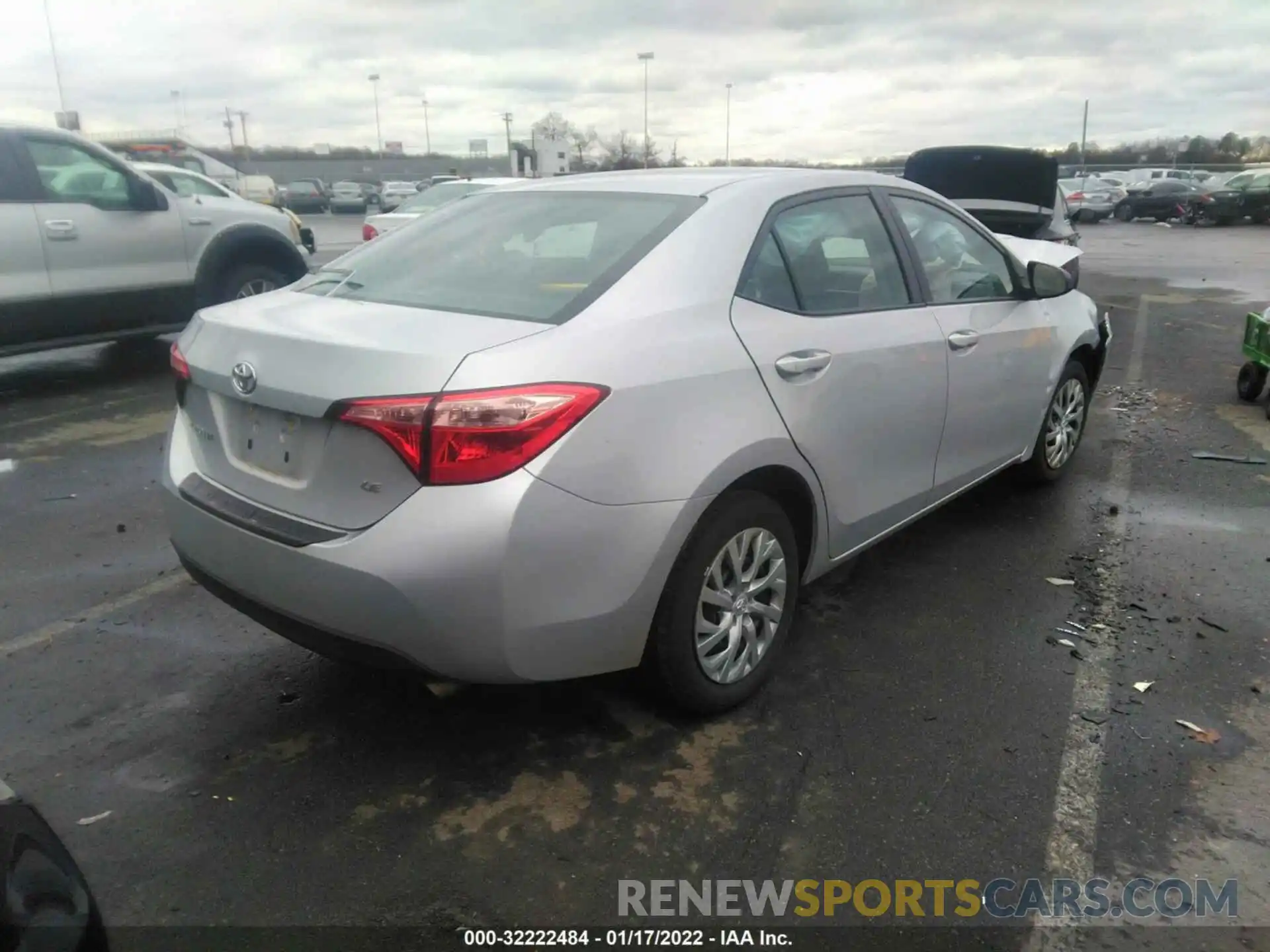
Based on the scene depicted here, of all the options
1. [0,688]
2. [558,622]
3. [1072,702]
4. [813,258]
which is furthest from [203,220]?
[1072,702]

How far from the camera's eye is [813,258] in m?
3.44

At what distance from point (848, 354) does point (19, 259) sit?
21.6ft

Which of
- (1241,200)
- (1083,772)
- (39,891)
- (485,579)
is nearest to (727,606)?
(485,579)

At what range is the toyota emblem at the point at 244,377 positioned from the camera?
272cm

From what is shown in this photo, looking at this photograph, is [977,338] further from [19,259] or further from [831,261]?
[19,259]

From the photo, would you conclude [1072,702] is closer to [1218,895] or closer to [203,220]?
[1218,895]

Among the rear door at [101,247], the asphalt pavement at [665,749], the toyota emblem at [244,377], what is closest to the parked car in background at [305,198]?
the rear door at [101,247]

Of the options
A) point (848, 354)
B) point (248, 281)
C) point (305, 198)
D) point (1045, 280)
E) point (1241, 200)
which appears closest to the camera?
point (848, 354)

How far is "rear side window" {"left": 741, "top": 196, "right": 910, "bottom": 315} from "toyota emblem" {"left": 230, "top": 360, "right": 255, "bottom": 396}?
1469mm

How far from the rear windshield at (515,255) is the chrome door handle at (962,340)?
132 cm

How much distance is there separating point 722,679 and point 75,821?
1.88 meters

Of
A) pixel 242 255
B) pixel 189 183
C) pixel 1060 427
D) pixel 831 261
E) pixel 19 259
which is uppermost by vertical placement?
pixel 189 183

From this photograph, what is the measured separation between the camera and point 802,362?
10.3ft

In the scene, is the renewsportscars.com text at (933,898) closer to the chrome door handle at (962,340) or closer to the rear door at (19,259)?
the chrome door handle at (962,340)
